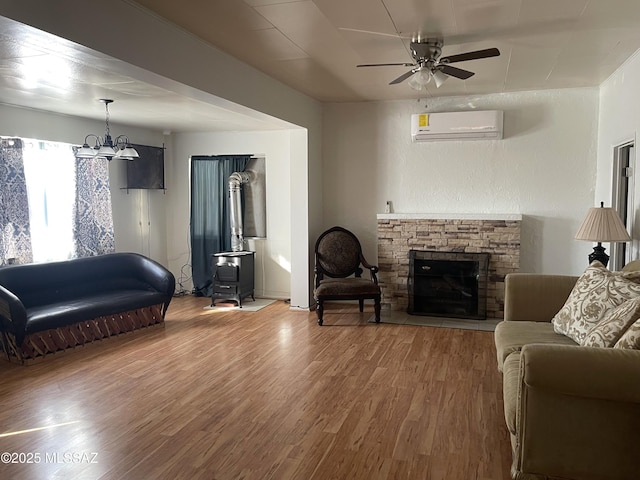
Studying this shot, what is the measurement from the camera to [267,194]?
22.6ft

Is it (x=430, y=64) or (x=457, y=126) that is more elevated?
(x=430, y=64)

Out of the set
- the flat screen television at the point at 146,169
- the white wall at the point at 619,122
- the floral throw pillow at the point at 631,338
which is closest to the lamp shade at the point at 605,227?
the white wall at the point at 619,122

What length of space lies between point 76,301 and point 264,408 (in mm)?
2627

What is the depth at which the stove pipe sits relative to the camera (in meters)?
6.80

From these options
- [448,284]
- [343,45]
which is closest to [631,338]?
Answer: [343,45]

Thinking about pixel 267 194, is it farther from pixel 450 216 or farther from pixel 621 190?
pixel 621 190

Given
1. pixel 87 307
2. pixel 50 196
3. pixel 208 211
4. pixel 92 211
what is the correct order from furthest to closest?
pixel 208 211 → pixel 92 211 → pixel 50 196 → pixel 87 307

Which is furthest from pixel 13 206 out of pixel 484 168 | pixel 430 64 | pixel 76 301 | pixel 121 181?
pixel 484 168

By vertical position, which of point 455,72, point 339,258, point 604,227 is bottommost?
point 339,258

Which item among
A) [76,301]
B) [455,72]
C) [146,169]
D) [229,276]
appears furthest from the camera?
[146,169]

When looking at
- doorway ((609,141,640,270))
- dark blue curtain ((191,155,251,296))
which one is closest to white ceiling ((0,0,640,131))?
doorway ((609,141,640,270))

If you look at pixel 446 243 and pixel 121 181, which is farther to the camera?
pixel 121 181

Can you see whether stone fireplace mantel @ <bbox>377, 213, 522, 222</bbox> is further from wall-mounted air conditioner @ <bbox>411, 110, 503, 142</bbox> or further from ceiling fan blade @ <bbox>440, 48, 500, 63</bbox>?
ceiling fan blade @ <bbox>440, 48, 500, 63</bbox>

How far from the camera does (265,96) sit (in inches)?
190
